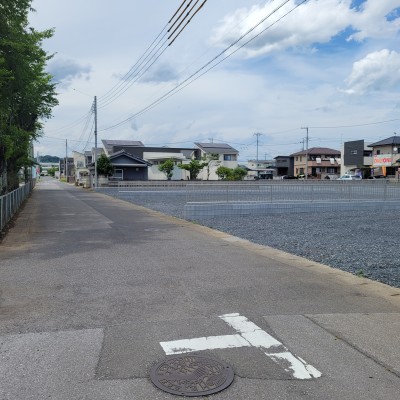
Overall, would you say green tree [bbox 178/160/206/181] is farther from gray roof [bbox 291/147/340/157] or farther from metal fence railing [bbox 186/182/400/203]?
metal fence railing [bbox 186/182/400/203]

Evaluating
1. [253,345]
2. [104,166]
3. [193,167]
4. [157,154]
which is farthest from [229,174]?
[253,345]

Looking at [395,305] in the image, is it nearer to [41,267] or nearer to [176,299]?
[176,299]

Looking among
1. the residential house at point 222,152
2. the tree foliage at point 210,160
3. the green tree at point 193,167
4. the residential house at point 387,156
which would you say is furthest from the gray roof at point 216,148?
the residential house at point 387,156

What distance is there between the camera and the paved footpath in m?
3.35

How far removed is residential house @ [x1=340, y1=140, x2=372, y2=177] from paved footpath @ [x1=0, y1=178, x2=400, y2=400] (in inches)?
2586

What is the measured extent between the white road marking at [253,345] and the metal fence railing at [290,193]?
12.5 metres

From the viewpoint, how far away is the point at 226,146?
7650cm

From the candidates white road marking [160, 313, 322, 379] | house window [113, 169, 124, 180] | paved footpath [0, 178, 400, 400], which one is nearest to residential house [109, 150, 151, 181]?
house window [113, 169, 124, 180]

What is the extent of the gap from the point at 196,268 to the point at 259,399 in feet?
14.9

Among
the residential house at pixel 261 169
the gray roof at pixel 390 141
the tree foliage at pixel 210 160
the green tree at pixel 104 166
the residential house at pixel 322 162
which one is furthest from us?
the residential house at pixel 261 169

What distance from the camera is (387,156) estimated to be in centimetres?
6159

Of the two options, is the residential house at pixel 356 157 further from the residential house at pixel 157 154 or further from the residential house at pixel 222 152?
the residential house at pixel 157 154

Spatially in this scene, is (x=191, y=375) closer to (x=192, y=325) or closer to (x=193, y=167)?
(x=192, y=325)

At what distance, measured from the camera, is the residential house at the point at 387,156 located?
60562mm
